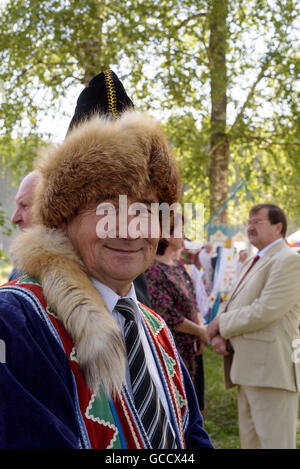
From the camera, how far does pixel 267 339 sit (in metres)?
3.86

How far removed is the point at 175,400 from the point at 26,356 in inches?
26.8

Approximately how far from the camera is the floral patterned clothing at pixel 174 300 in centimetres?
348

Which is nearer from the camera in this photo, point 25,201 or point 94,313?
point 94,313

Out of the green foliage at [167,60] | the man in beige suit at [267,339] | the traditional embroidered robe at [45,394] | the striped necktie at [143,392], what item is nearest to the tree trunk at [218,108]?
the green foliage at [167,60]

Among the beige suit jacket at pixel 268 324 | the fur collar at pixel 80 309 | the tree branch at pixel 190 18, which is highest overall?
the tree branch at pixel 190 18

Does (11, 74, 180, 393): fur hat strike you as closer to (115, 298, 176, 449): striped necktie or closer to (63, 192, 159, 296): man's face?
(63, 192, 159, 296): man's face

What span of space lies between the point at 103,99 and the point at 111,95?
0.04 meters

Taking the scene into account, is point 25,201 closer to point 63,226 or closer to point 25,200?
point 25,200

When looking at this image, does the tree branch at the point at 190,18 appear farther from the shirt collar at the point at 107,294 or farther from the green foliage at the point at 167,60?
the shirt collar at the point at 107,294

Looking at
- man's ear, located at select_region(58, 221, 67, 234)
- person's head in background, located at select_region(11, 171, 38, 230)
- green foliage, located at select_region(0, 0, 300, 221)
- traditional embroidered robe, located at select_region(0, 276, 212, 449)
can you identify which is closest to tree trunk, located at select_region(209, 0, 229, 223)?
green foliage, located at select_region(0, 0, 300, 221)

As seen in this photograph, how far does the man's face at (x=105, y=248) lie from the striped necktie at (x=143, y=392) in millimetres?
100

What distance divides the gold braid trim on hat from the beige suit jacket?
8.19ft

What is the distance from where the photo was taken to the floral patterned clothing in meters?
3.48

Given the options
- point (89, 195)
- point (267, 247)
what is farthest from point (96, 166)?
point (267, 247)
